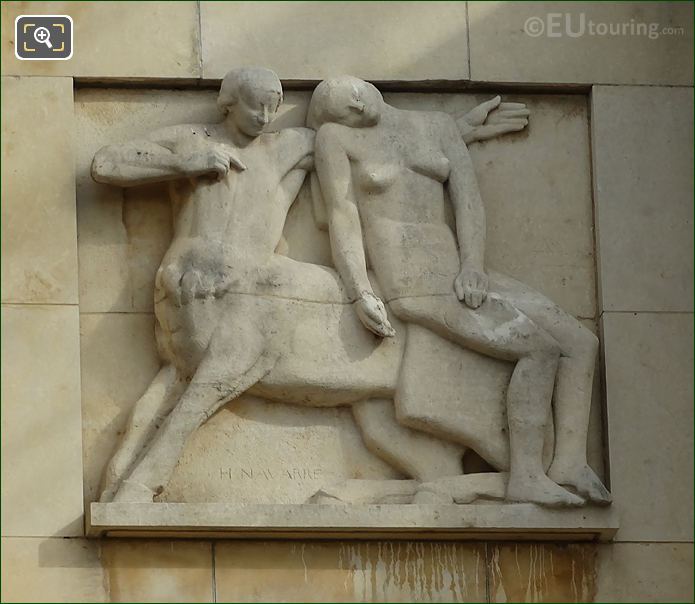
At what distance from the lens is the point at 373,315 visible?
11727 mm

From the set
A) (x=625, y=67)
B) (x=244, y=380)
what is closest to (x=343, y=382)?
(x=244, y=380)

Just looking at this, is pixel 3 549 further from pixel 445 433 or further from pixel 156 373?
pixel 445 433

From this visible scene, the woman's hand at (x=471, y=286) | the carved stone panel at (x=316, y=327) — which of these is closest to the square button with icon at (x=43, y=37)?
the carved stone panel at (x=316, y=327)

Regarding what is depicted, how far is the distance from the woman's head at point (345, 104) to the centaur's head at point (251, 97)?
0.75 ft

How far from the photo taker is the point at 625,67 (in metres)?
12.6

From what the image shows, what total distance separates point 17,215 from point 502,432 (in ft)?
8.50

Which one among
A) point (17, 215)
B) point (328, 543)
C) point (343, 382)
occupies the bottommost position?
point (328, 543)

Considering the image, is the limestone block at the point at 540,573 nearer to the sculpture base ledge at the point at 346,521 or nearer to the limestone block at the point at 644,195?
the sculpture base ledge at the point at 346,521

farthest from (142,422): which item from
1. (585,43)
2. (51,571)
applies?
(585,43)

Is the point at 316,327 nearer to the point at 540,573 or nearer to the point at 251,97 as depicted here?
the point at 251,97

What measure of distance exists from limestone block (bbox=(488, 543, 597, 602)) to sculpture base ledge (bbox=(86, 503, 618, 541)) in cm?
8

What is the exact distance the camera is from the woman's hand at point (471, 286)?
11.9 m

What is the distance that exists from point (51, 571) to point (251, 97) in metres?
2.49

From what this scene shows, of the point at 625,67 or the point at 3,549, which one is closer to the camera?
the point at 3,549
